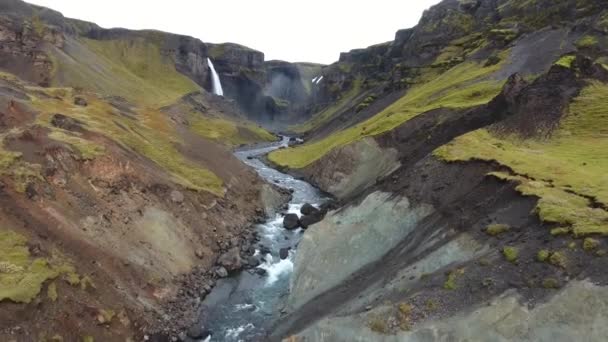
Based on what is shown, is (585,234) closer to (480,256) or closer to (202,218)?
(480,256)

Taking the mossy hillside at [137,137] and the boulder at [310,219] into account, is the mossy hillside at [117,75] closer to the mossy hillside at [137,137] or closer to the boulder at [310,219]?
the mossy hillside at [137,137]

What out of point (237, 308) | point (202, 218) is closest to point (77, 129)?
point (202, 218)

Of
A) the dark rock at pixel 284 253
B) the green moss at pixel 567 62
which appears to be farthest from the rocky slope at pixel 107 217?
the green moss at pixel 567 62

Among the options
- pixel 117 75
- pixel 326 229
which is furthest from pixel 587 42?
pixel 117 75

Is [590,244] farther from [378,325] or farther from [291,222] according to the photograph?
[291,222]

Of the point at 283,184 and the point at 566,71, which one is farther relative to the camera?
the point at 283,184

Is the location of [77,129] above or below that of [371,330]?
above
